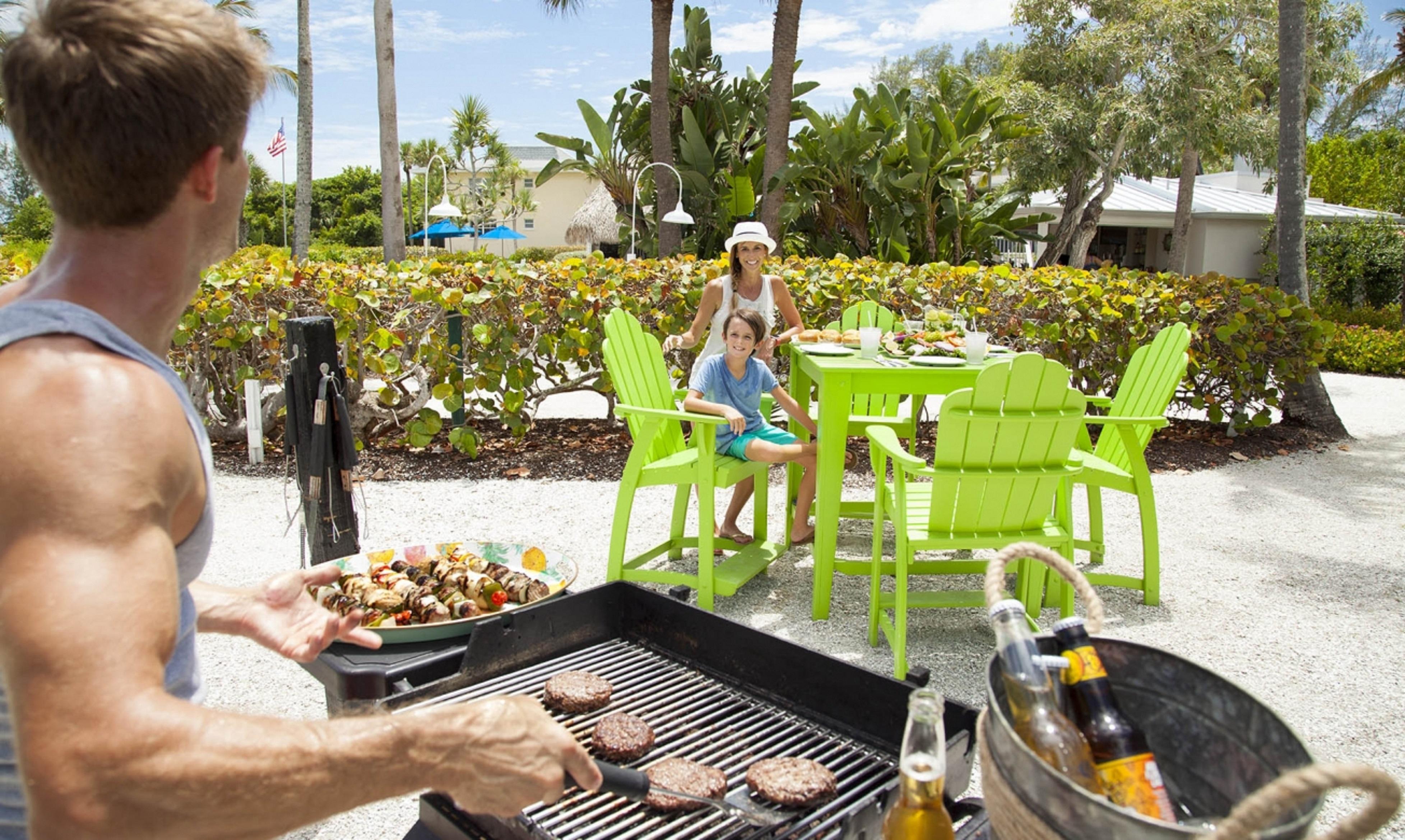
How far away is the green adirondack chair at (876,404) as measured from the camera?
582 centimetres

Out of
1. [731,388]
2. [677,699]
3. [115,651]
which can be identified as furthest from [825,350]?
[115,651]

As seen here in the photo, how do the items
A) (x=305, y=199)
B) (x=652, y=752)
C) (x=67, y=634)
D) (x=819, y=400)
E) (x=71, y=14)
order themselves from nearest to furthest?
(x=67, y=634)
(x=71, y=14)
(x=652, y=752)
(x=819, y=400)
(x=305, y=199)

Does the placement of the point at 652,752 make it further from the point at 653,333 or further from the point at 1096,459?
the point at 653,333

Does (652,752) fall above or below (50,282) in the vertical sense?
below

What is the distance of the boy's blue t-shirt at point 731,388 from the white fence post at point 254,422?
2903 millimetres

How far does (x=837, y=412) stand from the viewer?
447 cm

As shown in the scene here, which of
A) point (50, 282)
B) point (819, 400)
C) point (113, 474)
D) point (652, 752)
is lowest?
point (652, 752)

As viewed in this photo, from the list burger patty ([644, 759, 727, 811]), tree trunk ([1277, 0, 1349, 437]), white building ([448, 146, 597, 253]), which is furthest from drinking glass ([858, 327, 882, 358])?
white building ([448, 146, 597, 253])

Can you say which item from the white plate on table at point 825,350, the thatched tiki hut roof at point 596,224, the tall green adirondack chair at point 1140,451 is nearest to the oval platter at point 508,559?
the tall green adirondack chair at point 1140,451

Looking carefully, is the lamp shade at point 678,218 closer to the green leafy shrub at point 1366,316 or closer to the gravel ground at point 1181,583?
the gravel ground at point 1181,583

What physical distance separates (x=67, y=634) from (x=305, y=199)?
2356 centimetres

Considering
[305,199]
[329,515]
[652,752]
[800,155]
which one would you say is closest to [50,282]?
[652,752]

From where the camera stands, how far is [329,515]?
345 centimetres

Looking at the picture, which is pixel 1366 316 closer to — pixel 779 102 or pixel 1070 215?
pixel 1070 215
